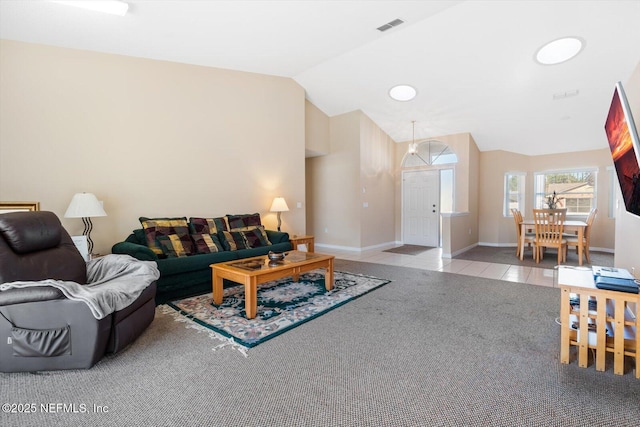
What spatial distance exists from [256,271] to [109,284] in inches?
44.8

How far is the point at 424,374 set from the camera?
1846 mm

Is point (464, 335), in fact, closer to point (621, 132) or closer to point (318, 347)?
point (318, 347)

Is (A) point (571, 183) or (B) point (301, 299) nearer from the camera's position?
(B) point (301, 299)

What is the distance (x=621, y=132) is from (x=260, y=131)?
4.48 metres

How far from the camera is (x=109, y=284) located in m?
2.30

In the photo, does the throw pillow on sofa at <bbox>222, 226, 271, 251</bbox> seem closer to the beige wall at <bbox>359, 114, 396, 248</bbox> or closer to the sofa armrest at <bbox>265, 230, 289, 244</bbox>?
the sofa armrest at <bbox>265, 230, 289, 244</bbox>

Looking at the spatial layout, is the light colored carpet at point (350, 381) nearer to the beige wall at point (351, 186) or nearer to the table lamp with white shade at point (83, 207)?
the table lamp with white shade at point (83, 207)

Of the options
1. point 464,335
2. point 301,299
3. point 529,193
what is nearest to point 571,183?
point 529,193

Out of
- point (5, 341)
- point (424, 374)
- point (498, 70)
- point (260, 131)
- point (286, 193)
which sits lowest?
point (424, 374)

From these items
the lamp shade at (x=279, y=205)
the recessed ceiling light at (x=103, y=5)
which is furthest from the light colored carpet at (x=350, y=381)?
the recessed ceiling light at (x=103, y=5)

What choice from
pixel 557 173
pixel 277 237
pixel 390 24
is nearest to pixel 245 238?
pixel 277 237

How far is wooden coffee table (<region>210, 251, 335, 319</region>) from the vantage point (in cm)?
272

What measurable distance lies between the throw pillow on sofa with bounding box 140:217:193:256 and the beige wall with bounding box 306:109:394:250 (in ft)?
11.7

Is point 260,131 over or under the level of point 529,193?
over
